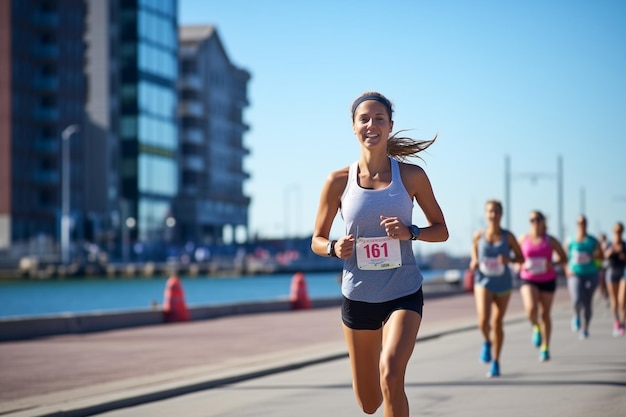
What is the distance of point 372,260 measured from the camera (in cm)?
707

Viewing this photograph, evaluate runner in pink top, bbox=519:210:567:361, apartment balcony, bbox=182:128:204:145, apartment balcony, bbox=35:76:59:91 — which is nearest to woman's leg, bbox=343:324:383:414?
runner in pink top, bbox=519:210:567:361

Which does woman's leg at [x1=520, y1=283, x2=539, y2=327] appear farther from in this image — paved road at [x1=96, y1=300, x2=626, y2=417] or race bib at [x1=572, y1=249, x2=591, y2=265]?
race bib at [x1=572, y1=249, x2=591, y2=265]

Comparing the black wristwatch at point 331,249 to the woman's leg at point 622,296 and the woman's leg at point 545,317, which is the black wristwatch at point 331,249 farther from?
the woman's leg at point 622,296

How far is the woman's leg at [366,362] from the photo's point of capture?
7273 mm

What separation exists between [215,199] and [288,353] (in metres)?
120

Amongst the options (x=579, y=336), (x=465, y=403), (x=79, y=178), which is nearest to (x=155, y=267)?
(x=79, y=178)

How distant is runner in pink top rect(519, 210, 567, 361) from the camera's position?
16.0m

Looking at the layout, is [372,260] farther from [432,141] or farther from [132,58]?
[132,58]

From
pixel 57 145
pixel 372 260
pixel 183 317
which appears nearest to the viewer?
pixel 372 260

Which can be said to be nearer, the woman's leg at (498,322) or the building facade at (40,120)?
the woman's leg at (498,322)

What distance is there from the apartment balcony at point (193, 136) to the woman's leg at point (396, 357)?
131m

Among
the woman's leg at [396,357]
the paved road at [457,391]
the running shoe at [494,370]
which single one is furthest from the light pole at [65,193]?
the woman's leg at [396,357]

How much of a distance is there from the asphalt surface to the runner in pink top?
18.3 inches

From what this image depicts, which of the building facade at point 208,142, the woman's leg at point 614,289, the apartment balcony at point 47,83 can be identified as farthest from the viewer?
the building facade at point 208,142
